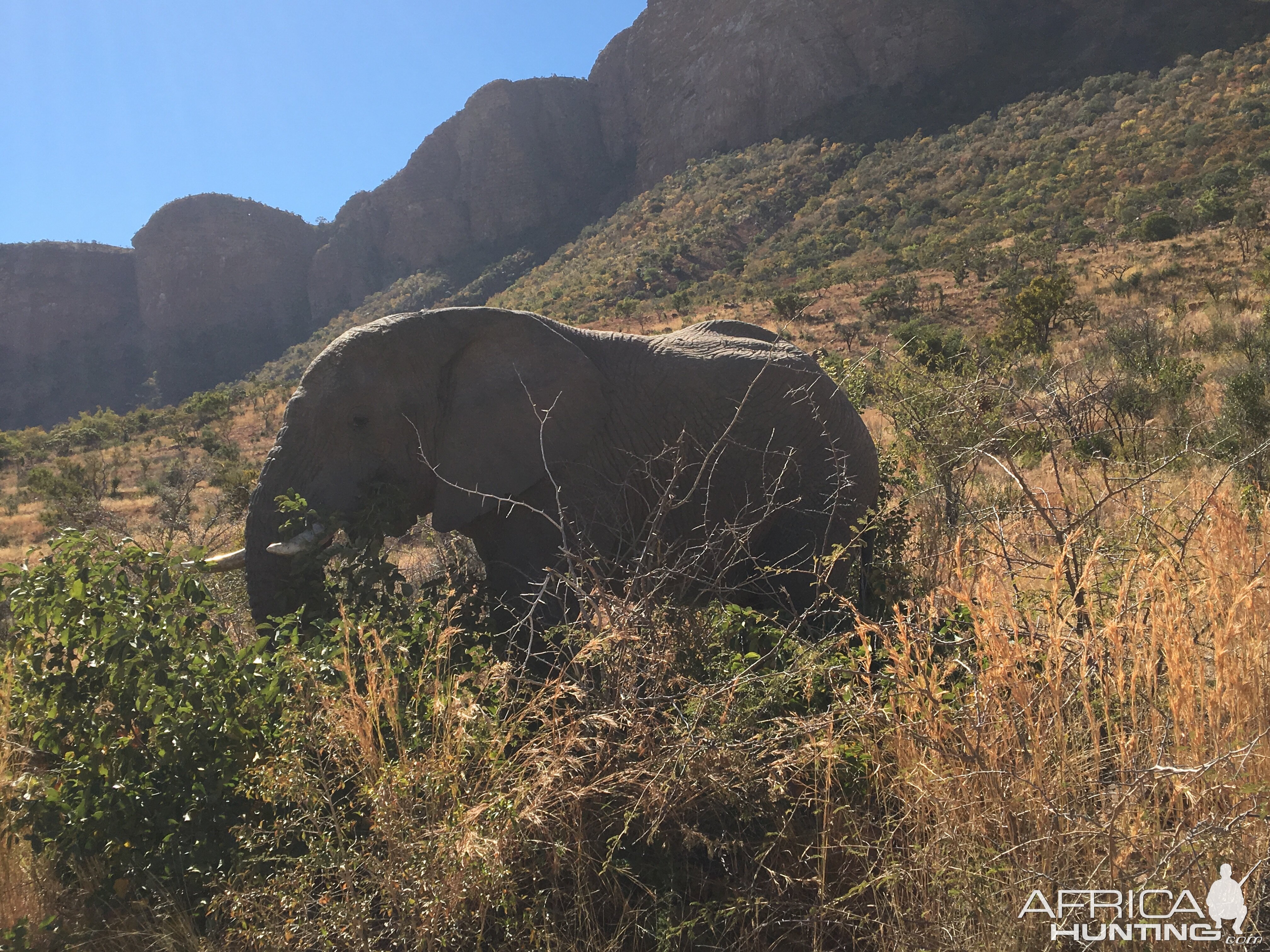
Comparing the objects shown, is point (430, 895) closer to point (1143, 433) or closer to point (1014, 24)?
point (1143, 433)

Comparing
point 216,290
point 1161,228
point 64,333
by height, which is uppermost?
point 216,290

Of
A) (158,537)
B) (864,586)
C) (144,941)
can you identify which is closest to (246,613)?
(158,537)

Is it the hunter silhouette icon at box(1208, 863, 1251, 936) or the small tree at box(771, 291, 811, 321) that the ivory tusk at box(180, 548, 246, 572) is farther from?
the small tree at box(771, 291, 811, 321)

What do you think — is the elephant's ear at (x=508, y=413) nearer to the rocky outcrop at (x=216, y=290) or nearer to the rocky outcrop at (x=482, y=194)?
the rocky outcrop at (x=482, y=194)

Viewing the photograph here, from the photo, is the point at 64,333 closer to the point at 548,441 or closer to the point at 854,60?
the point at 854,60

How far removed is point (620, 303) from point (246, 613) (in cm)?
2989

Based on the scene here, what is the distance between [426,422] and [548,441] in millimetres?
738

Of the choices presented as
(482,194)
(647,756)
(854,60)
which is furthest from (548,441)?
(482,194)

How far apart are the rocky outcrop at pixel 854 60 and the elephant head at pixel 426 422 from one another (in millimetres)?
53639

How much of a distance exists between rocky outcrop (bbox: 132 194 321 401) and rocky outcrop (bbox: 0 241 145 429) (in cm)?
230

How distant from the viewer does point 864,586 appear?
460cm

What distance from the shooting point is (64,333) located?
233 ft

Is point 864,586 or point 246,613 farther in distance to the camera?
point 246,613

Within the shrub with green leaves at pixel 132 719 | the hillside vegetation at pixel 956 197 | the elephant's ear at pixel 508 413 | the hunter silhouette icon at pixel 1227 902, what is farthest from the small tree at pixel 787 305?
the hunter silhouette icon at pixel 1227 902
